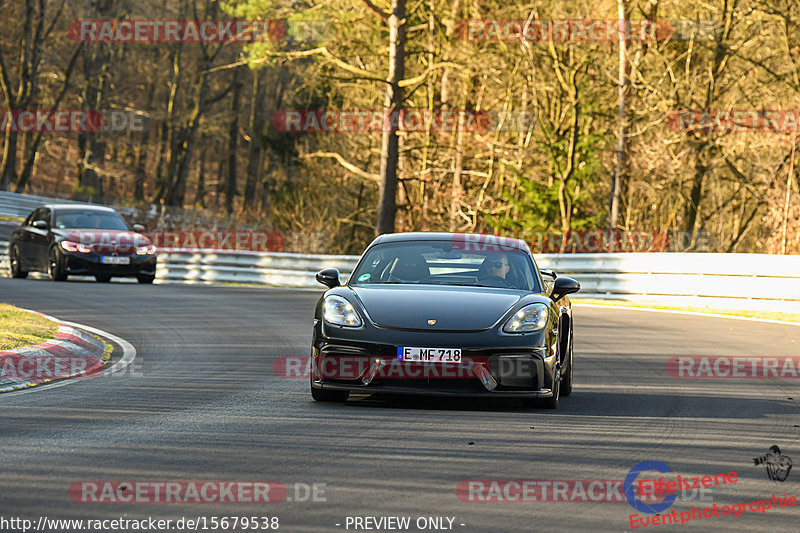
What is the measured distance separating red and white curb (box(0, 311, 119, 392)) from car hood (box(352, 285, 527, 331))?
3033 millimetres

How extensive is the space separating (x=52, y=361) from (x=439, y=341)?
14.8ft

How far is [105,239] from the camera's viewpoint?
25656 mm

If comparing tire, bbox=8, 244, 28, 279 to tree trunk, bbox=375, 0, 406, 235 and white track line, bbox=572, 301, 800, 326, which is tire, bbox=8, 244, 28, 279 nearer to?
tree trunk, bbox=375, 0, 406, 235

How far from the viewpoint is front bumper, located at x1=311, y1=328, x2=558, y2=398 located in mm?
8867

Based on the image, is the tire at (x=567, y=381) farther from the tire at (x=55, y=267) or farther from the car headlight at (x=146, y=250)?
the tire at (x=55, y=267)

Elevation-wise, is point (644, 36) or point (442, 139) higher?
point (644, 36)

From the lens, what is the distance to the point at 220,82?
250 feet

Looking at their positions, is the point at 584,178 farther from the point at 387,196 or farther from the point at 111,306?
the point at 111,306

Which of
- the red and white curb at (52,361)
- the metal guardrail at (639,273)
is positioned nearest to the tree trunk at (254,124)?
the metal guardrail at (639,273)

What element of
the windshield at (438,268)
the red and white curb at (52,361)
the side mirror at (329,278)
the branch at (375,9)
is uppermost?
the branch at (375,9)

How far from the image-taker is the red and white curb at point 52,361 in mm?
10391

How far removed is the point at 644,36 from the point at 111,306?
22.9 m

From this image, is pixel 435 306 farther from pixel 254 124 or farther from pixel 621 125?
pixel 254 124

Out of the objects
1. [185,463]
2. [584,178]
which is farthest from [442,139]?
[185,463]
